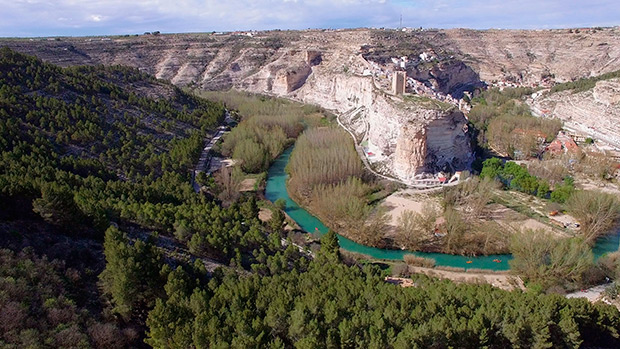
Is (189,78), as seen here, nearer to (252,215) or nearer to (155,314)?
(252,215)

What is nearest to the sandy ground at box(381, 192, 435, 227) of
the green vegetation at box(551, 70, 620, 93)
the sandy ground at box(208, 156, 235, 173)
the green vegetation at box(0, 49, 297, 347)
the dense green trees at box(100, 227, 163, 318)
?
the green vegetation at box(0, 49, 297, 347)

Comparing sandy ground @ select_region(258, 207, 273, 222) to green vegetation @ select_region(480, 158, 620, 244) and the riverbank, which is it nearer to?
the riverbank

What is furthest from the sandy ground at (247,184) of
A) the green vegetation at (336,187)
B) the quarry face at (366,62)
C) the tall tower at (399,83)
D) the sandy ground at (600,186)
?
the sandy ground at (600,186)

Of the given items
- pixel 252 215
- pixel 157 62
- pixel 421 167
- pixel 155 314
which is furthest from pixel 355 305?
pixel 157 62

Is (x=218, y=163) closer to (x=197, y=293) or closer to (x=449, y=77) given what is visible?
(x=197, y=293)

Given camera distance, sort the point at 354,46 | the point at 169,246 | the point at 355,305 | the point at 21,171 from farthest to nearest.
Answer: the point at 354,46
the point at 21,171
the point at 169,246
the point at 355,305

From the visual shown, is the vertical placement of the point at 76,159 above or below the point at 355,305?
above

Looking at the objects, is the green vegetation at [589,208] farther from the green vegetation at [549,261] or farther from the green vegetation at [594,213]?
the green vegetation at [549,261]
